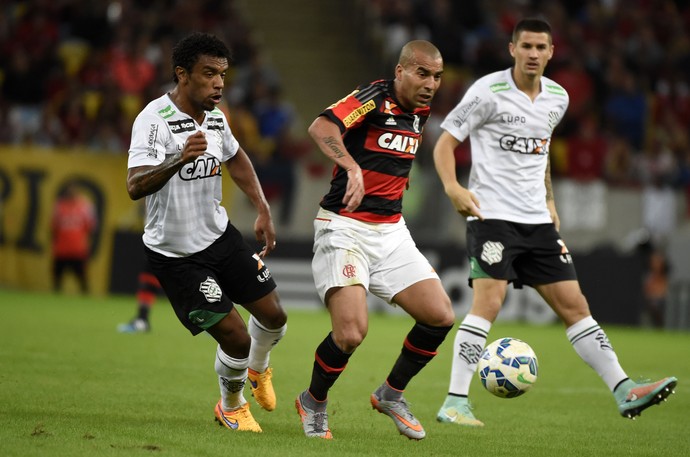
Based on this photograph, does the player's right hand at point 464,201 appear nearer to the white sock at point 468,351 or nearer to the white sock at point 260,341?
the white sock at point 468,351

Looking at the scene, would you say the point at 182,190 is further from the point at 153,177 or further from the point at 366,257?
the point at 366,257

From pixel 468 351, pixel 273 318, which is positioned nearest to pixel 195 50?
pixel 273 318

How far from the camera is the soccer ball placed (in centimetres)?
750

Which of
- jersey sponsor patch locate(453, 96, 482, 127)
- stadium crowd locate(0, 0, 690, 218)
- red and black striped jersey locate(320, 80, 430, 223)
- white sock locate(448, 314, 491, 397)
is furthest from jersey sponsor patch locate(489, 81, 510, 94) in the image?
stadium crowd locate(0, 0, 690, 218)

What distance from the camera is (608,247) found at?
18078mm

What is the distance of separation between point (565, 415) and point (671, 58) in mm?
17322

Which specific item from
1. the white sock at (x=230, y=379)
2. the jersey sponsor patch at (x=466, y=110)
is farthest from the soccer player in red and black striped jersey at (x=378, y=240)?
the jersey sponsor patch at (x=466, y=110)

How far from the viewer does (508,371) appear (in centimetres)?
752

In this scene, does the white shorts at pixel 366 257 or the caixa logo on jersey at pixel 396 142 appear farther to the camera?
the caixa logo on jersey at pixel 396 142

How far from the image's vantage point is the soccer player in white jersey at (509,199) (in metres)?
7.74

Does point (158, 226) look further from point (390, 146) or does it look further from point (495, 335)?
point (495, 335)

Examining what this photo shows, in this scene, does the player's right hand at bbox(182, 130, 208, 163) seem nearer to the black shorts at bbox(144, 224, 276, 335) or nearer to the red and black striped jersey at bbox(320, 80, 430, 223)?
the black shorts at bbox(144, 224, 276, 335)

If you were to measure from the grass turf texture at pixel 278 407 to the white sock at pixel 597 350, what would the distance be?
397mm

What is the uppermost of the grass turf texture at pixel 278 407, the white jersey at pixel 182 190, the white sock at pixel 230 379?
the white jersey at pixel 182 190
